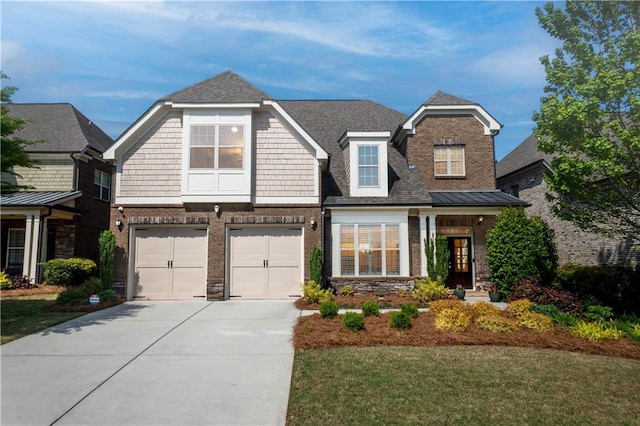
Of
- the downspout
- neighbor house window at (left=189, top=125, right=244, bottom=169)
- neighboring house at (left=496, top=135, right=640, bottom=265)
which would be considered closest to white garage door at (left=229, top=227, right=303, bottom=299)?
neighbor house window at (left=189, top=125, right=244, bottom=169)

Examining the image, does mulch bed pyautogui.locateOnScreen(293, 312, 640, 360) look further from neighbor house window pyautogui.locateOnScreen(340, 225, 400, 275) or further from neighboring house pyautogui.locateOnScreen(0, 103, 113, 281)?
neighboring house pyautogui.locateOnScreen(0, 103, 113, 281)

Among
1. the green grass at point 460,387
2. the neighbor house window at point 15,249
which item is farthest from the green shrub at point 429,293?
the neighbor house window at point 15,249

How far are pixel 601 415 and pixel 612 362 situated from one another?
2.73 m

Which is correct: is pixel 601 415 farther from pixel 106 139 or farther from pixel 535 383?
pixel 106 139

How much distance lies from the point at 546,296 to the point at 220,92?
12616mm

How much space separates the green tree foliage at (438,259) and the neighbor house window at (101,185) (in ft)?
59.9

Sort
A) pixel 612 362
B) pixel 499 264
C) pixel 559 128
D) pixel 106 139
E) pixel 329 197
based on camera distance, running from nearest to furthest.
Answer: pixel 612 362 < pixel 559 128 < pixel 499 264 < pixel 329 197 < pixel 106 139

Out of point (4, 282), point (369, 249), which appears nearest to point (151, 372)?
point (369, 249)

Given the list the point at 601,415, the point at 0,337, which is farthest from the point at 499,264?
the point at 0,337

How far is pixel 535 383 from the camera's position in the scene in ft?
19.0

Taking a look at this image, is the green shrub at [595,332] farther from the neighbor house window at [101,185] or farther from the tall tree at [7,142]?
the neighbor house window at [101,185]

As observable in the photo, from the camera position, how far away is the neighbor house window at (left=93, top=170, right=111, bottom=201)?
20880 millimetres

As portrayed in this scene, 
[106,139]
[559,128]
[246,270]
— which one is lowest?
[246,270]

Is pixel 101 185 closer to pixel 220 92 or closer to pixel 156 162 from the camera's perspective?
pixel 156 162
